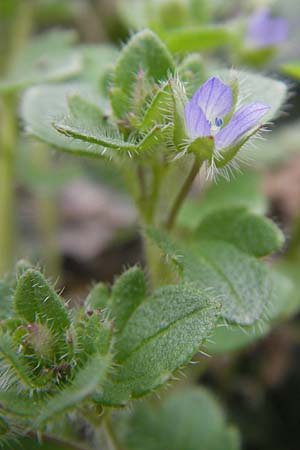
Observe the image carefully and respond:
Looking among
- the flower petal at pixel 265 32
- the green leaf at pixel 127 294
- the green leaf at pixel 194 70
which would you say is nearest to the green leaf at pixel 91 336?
the green leaf at pixel 127 294

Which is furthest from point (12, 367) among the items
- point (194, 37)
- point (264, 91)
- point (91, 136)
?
point (194, 37)

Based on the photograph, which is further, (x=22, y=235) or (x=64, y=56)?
(x=22, y=235)

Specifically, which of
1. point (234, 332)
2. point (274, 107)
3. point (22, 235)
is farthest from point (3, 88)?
point (22, 235)

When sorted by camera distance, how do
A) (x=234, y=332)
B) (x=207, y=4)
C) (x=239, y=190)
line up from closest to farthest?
(x=234, y=332), (x=239, y=190), (x=207, y=4)

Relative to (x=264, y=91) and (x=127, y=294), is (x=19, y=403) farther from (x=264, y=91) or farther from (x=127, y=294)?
(x=264, y=91)

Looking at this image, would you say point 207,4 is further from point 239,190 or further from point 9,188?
point 9,188

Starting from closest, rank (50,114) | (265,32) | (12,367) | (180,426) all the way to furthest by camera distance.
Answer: (12,367), (50,114), (180,426), (265,32)
